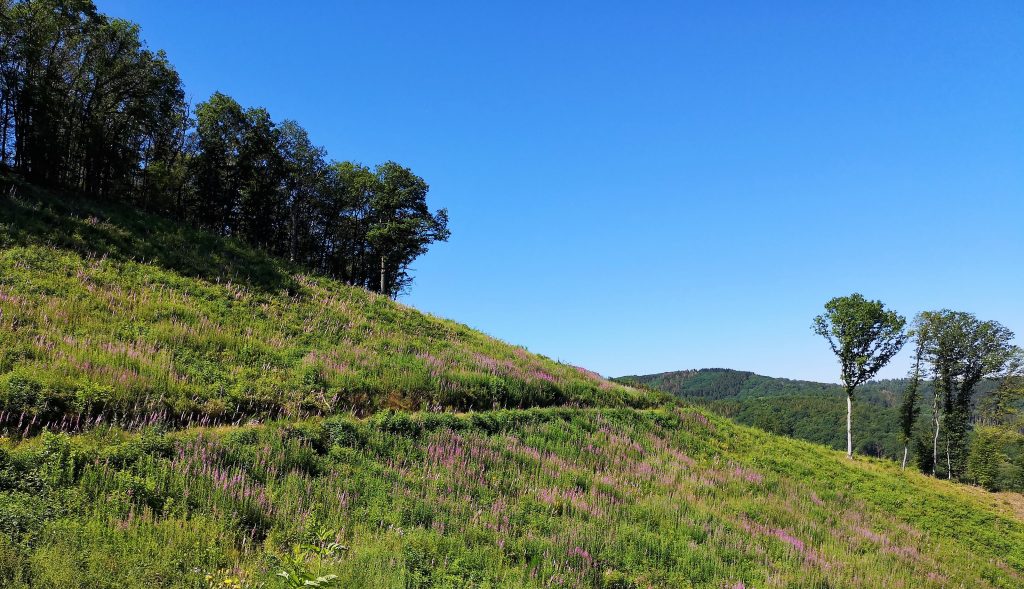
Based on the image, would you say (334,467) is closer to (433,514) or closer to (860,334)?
(433,514)

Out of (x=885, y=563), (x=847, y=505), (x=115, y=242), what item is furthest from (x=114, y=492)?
(x=847, y=505)

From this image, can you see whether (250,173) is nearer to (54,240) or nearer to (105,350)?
(54,240)

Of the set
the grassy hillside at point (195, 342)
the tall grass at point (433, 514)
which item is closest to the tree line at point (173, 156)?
the grassy hillside at point (195, 342)

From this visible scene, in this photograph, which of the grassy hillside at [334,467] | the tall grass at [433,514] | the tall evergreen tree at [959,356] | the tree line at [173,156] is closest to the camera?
the tall grass at [433,514]

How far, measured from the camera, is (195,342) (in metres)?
11.0

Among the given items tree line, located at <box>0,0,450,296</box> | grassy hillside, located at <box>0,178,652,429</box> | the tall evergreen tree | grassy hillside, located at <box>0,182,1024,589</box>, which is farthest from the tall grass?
the tall evergreen tree

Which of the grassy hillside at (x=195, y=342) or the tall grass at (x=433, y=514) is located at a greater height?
the grassy hillside at (x=195, y=342)

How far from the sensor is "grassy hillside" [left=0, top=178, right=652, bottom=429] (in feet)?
26.2

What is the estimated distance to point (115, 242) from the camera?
16.9 m

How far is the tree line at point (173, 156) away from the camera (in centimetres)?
2655

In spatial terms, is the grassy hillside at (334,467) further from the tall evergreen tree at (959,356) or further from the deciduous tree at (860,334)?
the tall evergreen tree at (959,356)

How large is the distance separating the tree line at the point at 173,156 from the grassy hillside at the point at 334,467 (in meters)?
13.3

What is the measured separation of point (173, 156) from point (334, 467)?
5073cm

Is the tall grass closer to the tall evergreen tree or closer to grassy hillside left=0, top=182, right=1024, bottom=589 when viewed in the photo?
grassy hillside left=0, top=182, right=1024, bottom=589
